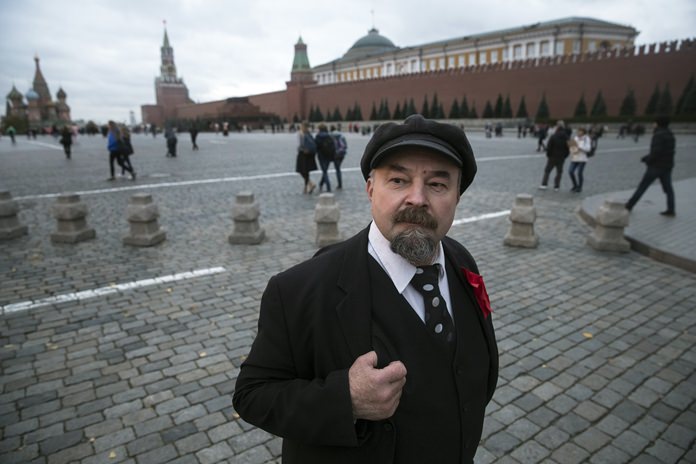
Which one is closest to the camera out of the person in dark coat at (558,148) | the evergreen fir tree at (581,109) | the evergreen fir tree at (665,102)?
the person in dark coat at (558,148)

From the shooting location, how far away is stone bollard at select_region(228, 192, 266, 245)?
6.98 m

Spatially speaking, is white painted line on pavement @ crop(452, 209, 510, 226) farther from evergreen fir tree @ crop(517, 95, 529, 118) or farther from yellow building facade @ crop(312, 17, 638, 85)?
yellow building facade @ crop(312, 17, 638, 85)

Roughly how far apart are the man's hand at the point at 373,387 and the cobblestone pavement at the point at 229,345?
178 centimetres

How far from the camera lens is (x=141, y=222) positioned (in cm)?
690

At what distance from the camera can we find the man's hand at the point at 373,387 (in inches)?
45.5

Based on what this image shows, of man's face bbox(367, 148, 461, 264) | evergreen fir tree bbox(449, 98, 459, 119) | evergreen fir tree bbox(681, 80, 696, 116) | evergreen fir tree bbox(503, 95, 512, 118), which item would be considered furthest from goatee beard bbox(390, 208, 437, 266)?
evergreen fir tree bbox(449, 98, 459, 119)

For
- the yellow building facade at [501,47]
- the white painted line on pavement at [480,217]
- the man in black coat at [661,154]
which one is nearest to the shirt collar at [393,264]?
the white painted line on pavement at [480,217]

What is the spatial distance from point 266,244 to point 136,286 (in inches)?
85.9

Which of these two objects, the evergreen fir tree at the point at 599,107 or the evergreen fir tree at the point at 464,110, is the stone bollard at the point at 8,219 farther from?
the evergreen fir tree at the point at 464,110

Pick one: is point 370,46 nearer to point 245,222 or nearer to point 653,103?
point 653,103

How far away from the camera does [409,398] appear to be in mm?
1337

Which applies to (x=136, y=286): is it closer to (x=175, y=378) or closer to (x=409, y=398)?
(x=175, y=378)

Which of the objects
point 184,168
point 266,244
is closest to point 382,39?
point 184,168

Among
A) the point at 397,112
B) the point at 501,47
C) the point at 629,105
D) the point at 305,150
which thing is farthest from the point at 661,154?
the point at 501,47
